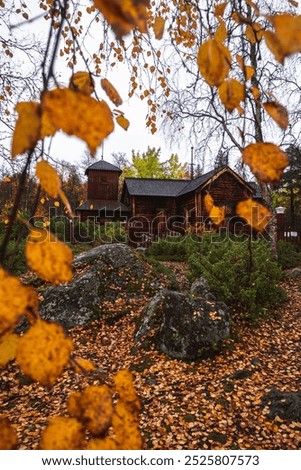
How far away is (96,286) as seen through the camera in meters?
6.59

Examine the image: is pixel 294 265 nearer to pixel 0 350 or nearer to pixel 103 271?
pixel 103 271

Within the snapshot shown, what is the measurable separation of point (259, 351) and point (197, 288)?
1.60 meters

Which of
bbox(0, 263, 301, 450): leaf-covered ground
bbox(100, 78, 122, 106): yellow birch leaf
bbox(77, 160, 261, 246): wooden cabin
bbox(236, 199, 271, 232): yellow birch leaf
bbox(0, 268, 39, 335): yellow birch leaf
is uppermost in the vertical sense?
bbox(77, 160, 261, 246): wooden cabin

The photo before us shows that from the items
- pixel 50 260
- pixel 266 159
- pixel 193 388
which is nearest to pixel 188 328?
pixel 193 388

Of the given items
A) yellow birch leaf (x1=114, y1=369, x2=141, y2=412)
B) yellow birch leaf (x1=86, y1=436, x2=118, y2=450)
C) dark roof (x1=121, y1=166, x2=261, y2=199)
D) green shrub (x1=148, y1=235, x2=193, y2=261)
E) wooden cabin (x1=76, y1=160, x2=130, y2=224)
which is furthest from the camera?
wooden cabin (x1=76, y1=160, x2=130, y2=224)

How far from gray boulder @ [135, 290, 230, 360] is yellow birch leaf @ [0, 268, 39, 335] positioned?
4104 mm

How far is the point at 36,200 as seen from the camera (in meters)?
0.94

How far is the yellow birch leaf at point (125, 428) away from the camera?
1.03 metres

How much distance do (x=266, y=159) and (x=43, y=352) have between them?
34.5 inches

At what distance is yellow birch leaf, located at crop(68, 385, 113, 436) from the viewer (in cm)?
95

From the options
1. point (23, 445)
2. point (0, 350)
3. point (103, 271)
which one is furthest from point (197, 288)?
point (0, 350)

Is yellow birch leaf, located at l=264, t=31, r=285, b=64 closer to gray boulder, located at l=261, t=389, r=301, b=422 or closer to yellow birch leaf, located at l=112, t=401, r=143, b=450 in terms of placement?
yellow birch leaf, located at l=112, t=401, r=143, b=450
